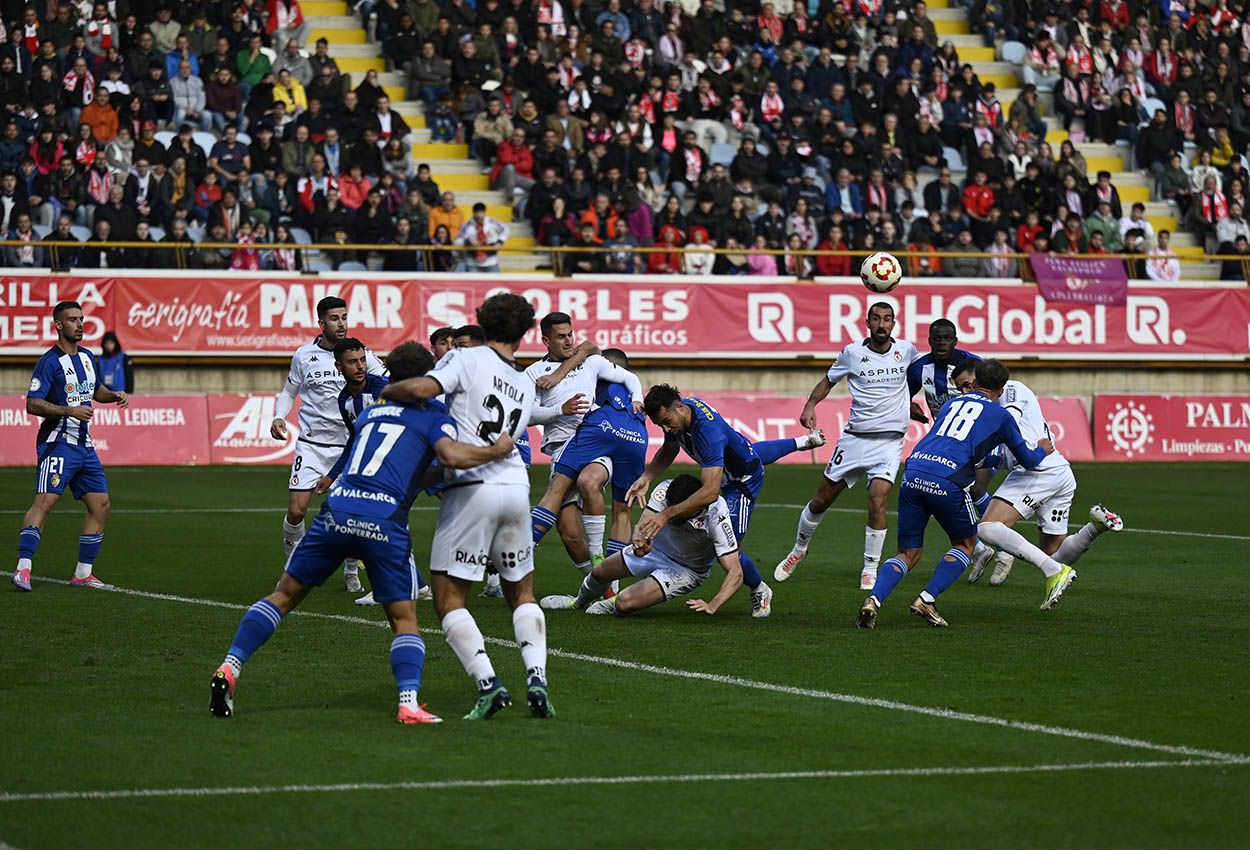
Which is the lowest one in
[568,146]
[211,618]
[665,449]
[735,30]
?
[211,618]

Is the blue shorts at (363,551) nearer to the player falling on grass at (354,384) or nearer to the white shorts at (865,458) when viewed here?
the player falling on grass at (354,384)

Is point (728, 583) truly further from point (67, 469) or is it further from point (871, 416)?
point (67, 469)

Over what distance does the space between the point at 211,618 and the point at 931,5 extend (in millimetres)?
33407

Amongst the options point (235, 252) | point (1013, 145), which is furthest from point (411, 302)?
point (1013, 145)

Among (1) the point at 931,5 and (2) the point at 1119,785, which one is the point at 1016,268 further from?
(2) the point at 1119,785

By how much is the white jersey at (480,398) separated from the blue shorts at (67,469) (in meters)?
7.01

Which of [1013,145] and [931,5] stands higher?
[931,5]

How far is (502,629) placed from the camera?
42.3 ft

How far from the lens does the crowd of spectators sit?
33969 millimetres

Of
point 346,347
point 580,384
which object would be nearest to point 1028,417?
point 580,384

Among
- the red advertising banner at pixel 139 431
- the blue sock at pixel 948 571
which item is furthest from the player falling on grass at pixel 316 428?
the red advertising banner at pixel 139 431

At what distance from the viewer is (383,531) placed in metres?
9.12

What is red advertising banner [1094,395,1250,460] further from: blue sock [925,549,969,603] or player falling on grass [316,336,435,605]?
player falling on grass [316,336,435,605]

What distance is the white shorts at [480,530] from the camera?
30.4 feet
